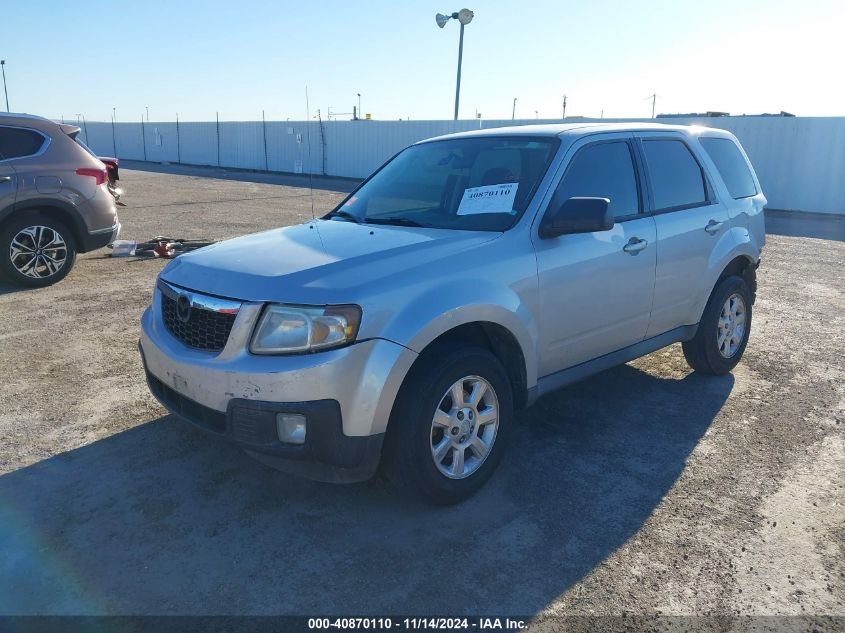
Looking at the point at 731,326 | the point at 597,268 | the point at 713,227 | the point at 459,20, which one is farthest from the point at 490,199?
the point at 459,20

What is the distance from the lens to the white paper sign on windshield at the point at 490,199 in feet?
12.3

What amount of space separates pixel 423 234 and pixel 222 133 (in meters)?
35.4

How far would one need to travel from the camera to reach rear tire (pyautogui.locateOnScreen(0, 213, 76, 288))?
7328 mm

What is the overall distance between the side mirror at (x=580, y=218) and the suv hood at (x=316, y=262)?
358 mm

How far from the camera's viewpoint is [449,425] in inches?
128

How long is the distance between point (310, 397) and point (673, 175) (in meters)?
3.19

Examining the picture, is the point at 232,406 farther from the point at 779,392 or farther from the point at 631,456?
the point at 779,392

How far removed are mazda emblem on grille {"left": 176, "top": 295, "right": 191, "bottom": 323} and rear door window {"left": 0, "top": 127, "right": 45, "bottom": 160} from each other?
543cm

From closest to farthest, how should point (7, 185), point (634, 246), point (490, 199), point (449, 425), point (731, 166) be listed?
point (449, 425)
point (490, 199)
point (634, 246)
point (731, 166)
point (7, 185)

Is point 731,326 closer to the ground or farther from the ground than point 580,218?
closer to the ground

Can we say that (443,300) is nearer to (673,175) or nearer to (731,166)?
(673,175)

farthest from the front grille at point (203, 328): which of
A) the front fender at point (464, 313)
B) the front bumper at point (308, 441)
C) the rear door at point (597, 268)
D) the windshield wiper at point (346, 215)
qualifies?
the rear door at point (597, 268)

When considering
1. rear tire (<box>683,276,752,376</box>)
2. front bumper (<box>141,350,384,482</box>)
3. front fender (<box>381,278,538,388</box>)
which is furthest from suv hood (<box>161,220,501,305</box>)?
rear tire (<box>683,276,752,376</box>)

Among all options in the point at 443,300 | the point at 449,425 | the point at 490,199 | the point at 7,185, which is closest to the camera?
the point at 443,300
